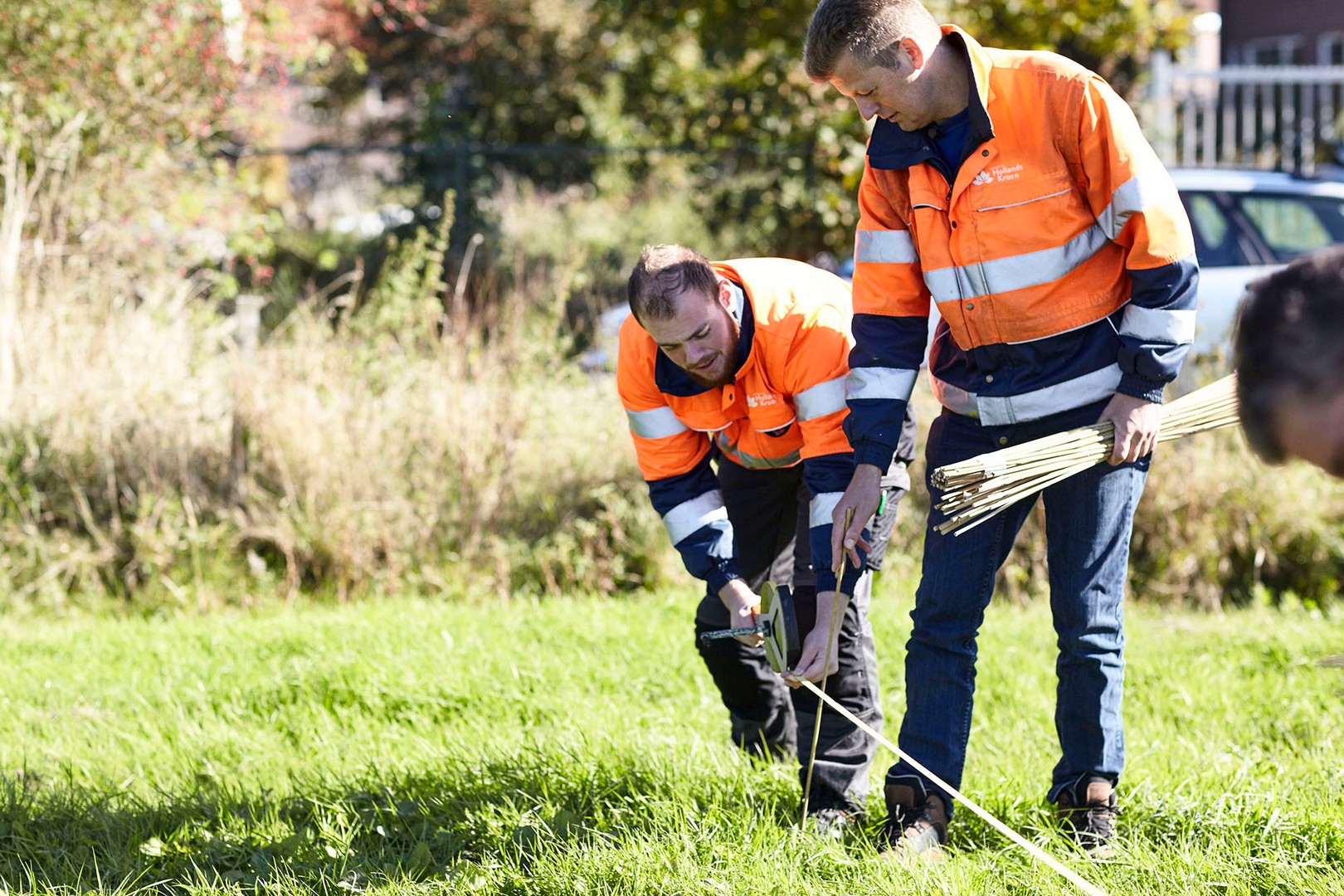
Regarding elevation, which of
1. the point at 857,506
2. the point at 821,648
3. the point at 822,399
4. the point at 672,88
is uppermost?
the point at 672,88

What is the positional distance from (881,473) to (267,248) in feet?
19.3

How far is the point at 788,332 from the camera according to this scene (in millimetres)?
3037

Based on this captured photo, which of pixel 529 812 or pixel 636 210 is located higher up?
pixel 636 210

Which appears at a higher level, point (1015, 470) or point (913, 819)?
point (1015, 470)

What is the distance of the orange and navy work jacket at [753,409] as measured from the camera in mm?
3029

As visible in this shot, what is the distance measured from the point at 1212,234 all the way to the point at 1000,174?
18.6 ft

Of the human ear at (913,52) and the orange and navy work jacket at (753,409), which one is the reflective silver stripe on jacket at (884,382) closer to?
the orange and navy work jacket at (753,409)

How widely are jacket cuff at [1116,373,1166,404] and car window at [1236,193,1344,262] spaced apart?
571cm

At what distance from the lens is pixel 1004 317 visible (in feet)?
9.12

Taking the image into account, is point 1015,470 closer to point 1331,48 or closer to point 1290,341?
point 1290,341

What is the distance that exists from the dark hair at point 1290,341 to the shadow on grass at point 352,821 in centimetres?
169

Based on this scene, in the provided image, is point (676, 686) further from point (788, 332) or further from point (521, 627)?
point (788, 332)

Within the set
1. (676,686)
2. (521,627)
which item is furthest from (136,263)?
(676,686)

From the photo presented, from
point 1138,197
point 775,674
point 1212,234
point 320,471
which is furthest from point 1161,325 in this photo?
point 1212,234
